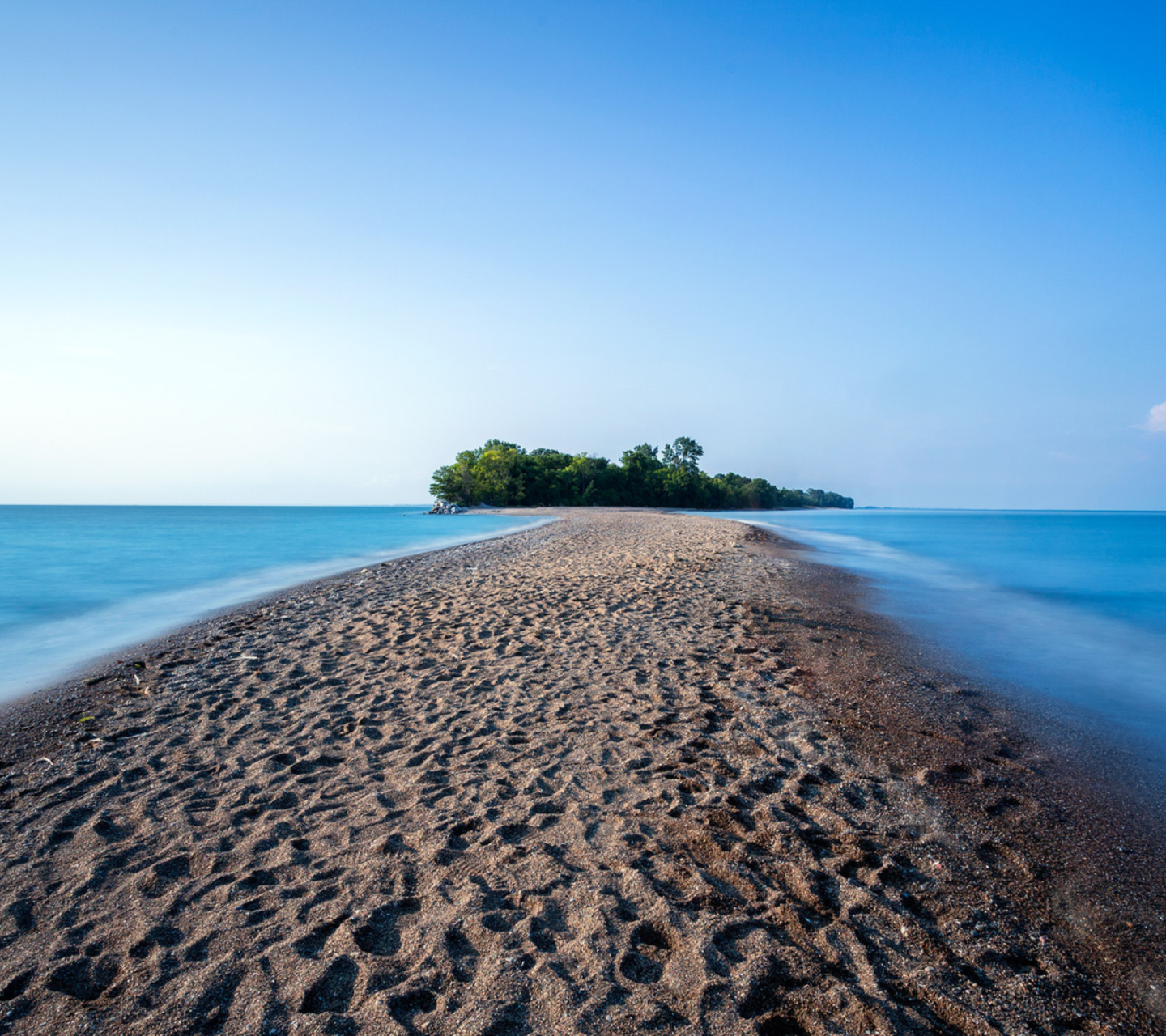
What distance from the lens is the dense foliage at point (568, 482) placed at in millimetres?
93625

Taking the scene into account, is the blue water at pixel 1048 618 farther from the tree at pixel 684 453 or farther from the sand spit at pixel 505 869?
the tree at pixel 684 453

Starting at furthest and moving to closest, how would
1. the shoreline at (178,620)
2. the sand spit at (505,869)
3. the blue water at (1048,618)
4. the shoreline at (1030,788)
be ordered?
the blue water at (1048,618) → the shoreline at (178,620) → the shoreline at (1030,788) → the sand spit at (505,869)

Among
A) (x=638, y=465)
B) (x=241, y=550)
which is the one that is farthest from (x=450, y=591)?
(x=638, y=465)

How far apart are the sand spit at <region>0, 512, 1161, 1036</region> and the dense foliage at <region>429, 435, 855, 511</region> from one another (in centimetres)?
8635

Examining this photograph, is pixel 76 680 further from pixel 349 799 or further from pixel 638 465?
pixel 638 465

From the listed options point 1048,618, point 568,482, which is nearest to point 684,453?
point 568,482

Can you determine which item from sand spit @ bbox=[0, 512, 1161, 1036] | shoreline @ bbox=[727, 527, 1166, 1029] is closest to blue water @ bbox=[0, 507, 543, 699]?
sand spit @ bbox=[0, 512, 1161, 1036]

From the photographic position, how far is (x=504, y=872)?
12.1 feet

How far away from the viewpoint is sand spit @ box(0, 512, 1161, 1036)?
2834 mm

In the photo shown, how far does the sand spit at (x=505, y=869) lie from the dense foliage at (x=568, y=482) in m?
86.4

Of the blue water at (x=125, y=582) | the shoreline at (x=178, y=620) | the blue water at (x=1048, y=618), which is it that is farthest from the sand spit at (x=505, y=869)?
the blue water at (x=125, y=582)

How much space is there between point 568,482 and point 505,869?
3743 inches

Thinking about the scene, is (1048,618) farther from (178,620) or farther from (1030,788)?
(178,620)

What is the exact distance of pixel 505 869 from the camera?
12.2 ft
